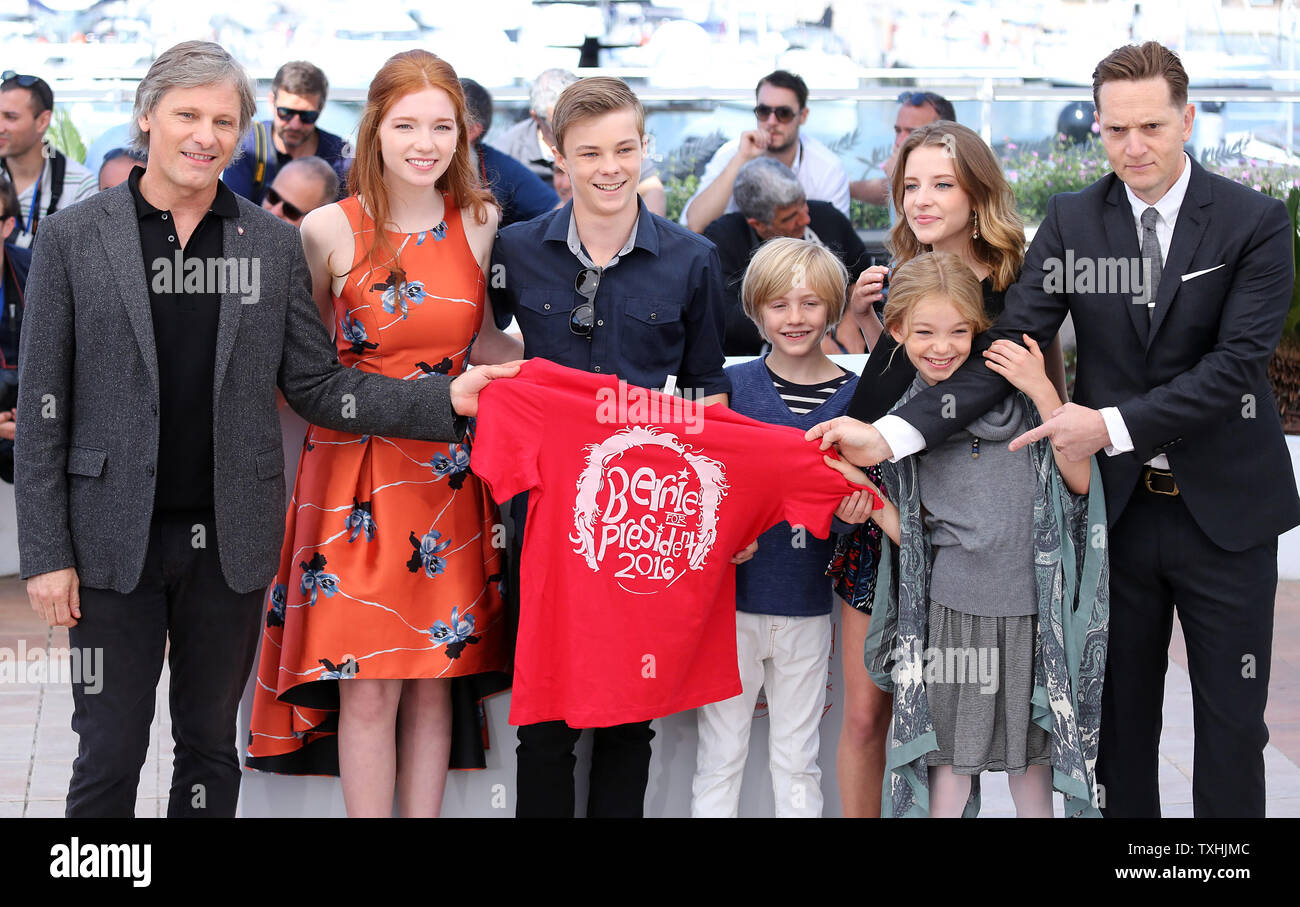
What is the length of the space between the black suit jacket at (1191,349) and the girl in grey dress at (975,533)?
69 mm

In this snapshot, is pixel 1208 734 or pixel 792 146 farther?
pixel 792 146

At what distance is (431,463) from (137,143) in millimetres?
809

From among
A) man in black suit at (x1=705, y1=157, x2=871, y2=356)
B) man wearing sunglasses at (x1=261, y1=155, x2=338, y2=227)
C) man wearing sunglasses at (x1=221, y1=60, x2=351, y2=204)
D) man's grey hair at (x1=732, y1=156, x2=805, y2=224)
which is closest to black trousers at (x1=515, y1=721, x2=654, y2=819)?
man in black suit at (x1=705, y1=157, x2=871, y2=356)

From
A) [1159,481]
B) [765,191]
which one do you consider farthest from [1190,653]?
[765,191]

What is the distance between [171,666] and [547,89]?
311 centimetres

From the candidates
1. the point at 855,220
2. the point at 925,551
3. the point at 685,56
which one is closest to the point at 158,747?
the point at 925,551

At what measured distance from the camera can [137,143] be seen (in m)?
2.46

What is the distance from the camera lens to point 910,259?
8.84 feet

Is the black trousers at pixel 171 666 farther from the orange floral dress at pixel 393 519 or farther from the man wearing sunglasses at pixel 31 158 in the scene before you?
the man wearing sunglasses at pixel 31 158

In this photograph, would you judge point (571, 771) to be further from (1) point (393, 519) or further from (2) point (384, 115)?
(2) point (384, 115)

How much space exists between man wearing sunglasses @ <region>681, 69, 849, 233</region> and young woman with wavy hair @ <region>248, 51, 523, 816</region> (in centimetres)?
264

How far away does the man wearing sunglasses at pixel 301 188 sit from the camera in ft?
15.3

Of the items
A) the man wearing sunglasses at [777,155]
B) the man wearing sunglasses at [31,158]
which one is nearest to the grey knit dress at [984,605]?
the man wearing sunglasses at [777,155]
